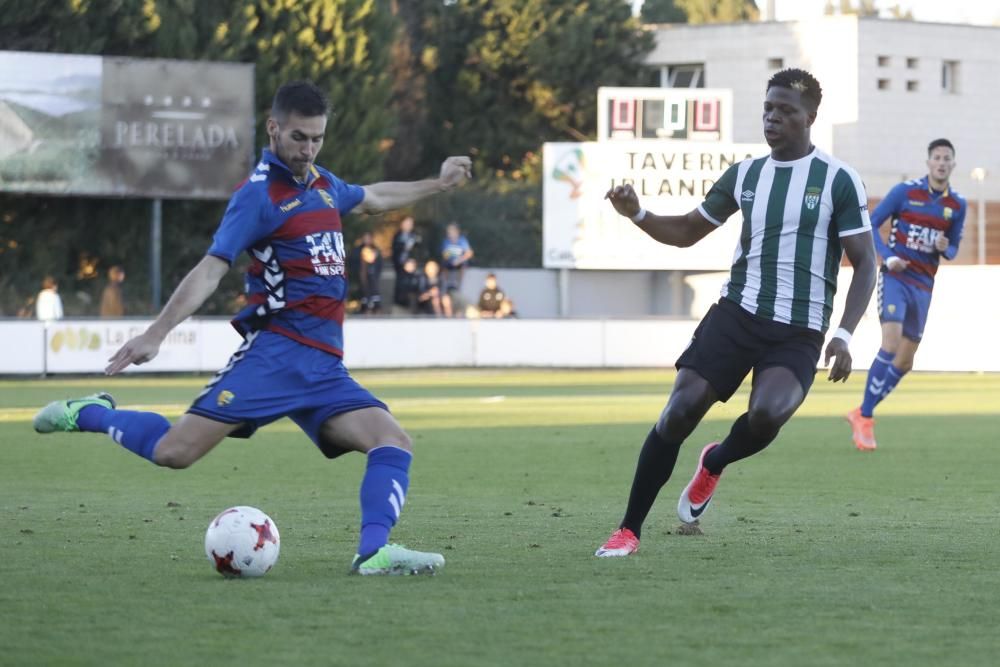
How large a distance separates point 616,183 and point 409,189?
30682 mm

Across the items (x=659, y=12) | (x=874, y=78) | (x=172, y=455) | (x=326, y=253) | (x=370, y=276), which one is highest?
(x=659, y=12)

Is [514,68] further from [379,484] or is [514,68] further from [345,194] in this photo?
[379,484]

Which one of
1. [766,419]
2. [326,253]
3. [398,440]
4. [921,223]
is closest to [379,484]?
[398,440]

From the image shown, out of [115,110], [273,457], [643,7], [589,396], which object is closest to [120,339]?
[115,110]

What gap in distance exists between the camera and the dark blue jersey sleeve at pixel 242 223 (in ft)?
23.2

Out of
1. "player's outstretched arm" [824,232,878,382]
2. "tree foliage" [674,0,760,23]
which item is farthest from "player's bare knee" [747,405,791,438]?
"tree foliage" [674,0,760,23]

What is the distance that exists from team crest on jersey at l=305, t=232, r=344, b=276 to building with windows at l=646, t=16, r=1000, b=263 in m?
44.9

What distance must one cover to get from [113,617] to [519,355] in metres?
26.2

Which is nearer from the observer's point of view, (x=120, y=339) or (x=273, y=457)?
(x=273, y=457)

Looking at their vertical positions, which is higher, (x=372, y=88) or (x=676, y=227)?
(x=372, y=88)

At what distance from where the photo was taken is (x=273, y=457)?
47.4ft

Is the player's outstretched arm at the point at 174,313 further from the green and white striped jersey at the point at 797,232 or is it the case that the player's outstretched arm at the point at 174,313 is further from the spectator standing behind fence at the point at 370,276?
the spectator standing behind fence at the point at 370,276

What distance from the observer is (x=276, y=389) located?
7.21 m

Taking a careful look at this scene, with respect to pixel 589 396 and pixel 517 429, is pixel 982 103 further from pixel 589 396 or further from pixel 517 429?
pixel 517 429
